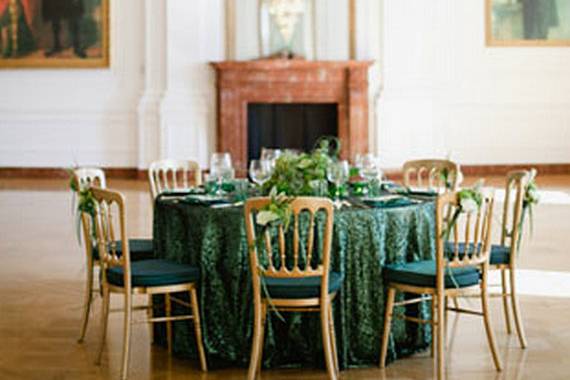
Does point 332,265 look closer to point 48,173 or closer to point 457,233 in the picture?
point 457,233

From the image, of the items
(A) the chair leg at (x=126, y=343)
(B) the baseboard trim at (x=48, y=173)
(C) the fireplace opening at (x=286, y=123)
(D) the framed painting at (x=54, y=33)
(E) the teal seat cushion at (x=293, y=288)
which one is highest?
(D) the framed painting at (x=54, y=33)

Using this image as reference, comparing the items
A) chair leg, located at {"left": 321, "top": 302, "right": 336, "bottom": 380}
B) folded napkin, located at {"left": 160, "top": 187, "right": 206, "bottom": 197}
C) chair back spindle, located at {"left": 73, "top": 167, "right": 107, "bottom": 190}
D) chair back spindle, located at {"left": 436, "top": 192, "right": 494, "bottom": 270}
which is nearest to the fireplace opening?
chair back spindle, located at {"left": 73, "top": 167, "right": 107, "bottom": 190}

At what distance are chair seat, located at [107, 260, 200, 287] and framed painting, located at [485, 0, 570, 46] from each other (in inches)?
443

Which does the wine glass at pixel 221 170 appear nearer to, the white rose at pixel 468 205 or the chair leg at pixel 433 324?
the chair leg at pixel 433 324

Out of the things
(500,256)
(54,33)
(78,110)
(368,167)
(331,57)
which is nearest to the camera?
(500,256)

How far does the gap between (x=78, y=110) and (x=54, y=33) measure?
1.26 metres

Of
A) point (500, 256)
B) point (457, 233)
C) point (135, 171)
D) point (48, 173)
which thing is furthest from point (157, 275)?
point (48, 173)

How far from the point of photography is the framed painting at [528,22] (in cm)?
1517

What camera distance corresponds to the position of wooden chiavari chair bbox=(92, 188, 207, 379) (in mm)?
4707

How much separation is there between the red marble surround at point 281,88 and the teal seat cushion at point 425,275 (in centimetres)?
958

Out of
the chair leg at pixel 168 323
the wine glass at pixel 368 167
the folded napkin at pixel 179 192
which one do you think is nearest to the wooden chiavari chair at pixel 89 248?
the folded napkin at pixel 179 192

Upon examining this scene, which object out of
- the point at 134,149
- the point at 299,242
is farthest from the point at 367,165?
the point at 134,149

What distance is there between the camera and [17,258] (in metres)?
8.14

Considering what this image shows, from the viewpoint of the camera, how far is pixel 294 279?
15.2 ft
